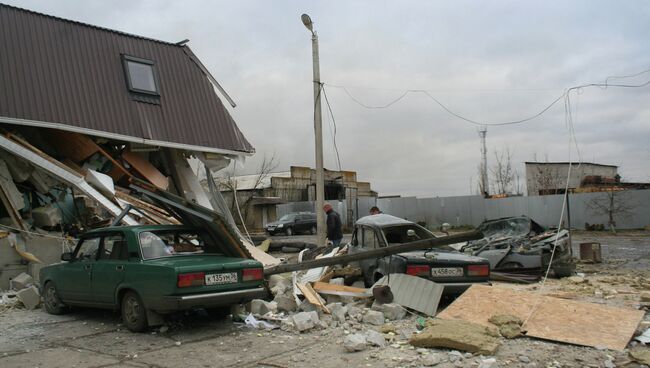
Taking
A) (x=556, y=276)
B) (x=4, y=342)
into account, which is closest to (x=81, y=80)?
(x=4, y=342)

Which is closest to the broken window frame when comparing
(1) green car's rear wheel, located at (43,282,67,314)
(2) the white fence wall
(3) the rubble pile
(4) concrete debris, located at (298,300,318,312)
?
(3) the rubble pile

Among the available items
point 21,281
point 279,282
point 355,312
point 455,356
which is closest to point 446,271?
point 355,312

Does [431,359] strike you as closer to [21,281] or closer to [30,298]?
[30,298]

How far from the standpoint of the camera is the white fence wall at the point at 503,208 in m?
28.8

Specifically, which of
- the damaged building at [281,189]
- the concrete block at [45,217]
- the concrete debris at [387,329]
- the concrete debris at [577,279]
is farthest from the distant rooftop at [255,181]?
the concrete debris at [387,329]

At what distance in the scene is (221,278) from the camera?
23.4 ft

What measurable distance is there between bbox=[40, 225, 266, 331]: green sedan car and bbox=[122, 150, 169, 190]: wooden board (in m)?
7.25

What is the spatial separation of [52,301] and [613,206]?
28518 millimetres

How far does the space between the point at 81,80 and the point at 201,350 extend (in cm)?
1136

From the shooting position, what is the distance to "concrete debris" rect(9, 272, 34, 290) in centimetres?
1090

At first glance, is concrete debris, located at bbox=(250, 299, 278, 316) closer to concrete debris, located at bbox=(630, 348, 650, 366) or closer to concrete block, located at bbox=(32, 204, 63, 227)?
concrete debris, located at bbox=(630, 348, 650, 366)

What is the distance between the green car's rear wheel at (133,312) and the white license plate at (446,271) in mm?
4233

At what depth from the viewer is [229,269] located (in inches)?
285

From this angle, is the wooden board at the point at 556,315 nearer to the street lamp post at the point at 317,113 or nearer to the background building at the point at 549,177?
the street lamp post at the point at 317,113
